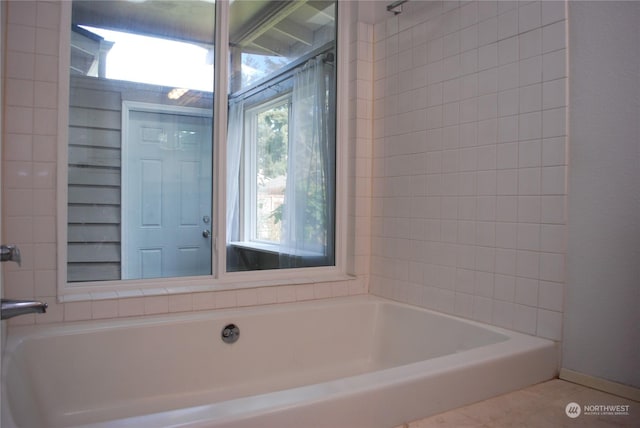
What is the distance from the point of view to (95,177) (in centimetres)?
192

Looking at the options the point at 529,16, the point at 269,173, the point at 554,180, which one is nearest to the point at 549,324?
the point at 554,180

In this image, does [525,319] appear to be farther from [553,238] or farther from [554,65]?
[554,65]

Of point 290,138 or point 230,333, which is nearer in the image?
point 230,333

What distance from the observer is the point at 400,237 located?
2.33 m

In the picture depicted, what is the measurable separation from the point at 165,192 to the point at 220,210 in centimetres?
27

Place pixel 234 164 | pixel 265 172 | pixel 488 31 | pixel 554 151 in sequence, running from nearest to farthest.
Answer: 1. pixel 554 151
2. pixel 488 31
3. pixel 234 164
4. pixel 265 172

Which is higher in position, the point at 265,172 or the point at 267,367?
the point at 265,172

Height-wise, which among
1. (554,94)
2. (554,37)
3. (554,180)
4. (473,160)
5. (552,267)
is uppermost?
(554,37)

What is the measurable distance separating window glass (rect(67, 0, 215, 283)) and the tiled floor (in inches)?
53.1

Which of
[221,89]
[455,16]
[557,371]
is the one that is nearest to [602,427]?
[557,371]

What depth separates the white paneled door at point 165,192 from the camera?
2000 millimetres

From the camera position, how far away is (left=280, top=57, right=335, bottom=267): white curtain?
8.45 ft

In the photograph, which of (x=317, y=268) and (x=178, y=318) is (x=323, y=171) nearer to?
(x=317, y=268)

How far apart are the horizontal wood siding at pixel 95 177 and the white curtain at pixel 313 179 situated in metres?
0.94
